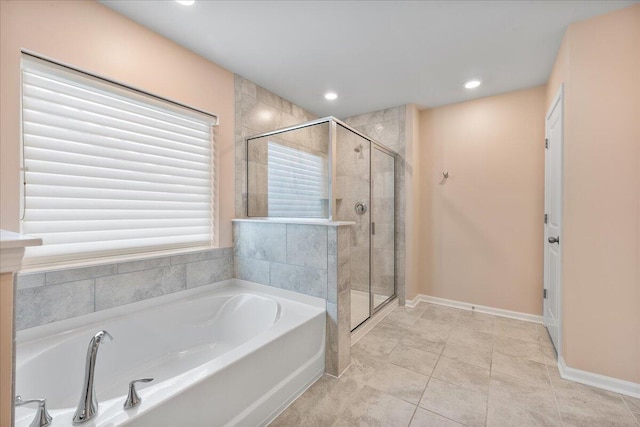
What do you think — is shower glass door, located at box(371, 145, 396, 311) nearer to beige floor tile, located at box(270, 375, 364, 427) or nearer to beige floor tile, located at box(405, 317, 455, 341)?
A: beige floor tile, located at box(405, 317, 455, 341)

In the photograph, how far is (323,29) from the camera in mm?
1867

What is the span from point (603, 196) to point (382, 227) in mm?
1793

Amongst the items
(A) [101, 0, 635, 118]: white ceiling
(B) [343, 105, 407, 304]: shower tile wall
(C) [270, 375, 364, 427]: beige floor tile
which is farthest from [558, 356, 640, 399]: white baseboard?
(A) [101, 0, 635, 118]: white ceiling

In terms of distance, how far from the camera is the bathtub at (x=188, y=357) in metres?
1.09

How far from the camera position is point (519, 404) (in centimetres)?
160

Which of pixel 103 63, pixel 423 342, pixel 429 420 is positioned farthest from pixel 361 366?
pixel 103 63

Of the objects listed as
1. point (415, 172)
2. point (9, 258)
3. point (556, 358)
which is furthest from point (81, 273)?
point (556, 358)

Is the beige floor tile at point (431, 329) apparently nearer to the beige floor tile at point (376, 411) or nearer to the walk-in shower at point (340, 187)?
the walk-in shower at point (340, 187)

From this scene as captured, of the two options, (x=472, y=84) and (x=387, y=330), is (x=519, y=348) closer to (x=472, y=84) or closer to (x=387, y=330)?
(x=387, y=330)

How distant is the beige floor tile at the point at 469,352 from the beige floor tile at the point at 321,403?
89cm

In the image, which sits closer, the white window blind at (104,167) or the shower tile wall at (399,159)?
the white window blind at (104,167)

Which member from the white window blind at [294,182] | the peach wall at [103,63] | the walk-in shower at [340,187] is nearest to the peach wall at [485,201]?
the walk-in shower at [340,187]

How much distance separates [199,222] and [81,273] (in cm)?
83

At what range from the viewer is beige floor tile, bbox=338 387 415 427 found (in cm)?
147
